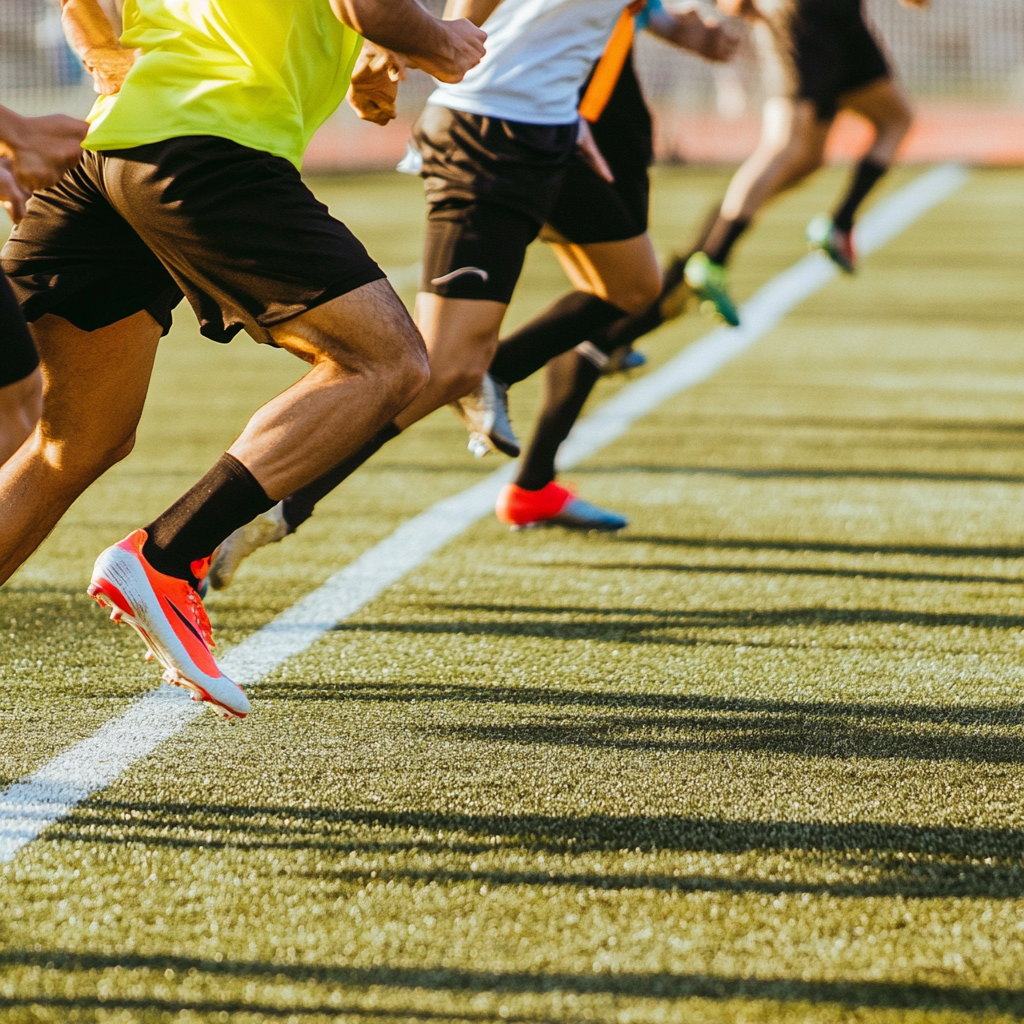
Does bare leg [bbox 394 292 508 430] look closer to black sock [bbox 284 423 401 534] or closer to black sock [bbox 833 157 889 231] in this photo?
black sock [bbox 284 423 401 534]

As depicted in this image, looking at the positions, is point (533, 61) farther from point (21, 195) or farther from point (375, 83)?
point (21, 195)

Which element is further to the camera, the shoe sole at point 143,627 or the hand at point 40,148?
the shoe sole at point 143,627

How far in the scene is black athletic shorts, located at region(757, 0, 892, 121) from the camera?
25.9 feet

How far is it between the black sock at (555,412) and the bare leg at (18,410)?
250cm

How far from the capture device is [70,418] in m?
3.31

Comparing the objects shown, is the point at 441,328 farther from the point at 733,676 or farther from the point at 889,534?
the point at 889,534

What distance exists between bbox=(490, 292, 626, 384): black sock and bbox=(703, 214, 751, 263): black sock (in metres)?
2.72

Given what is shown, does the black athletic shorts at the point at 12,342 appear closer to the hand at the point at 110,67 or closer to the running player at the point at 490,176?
the hand at the point at 110,67

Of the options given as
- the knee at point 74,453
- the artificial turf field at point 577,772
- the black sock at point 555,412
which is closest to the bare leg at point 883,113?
the artificial turf field at point 577,772

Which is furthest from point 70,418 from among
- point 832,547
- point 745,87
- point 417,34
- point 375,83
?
point 745,87

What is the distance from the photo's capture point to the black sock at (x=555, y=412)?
509 centimetres

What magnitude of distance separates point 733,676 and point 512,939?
1445 mm

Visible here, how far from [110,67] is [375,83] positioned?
0.54m

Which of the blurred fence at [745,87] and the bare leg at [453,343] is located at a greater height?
the bare leg at [453,343]
